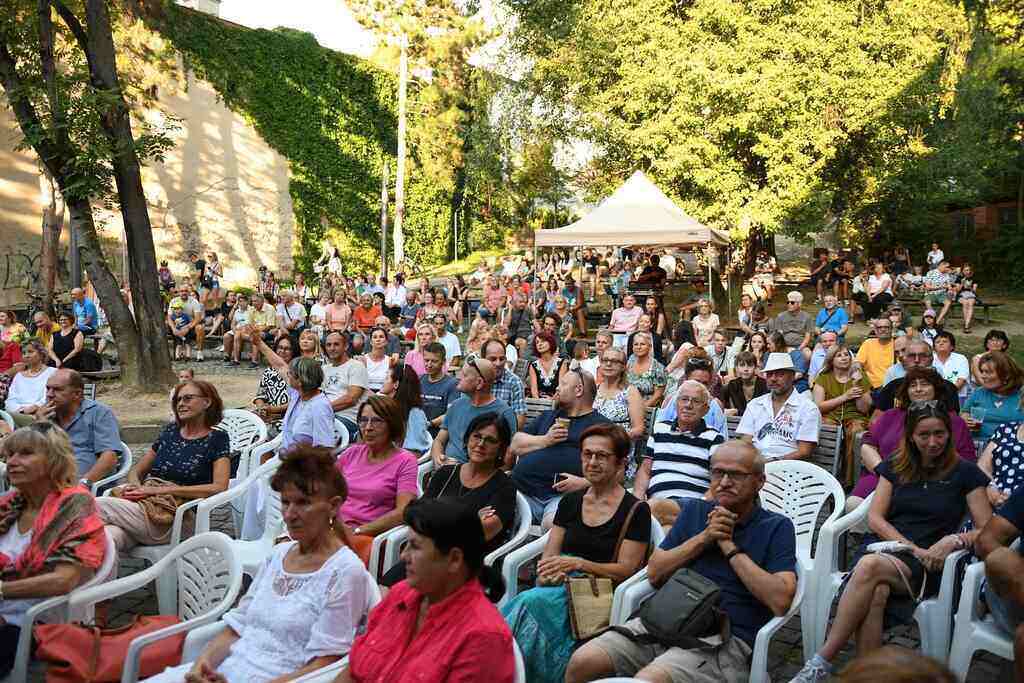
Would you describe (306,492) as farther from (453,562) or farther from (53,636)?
(53,636)

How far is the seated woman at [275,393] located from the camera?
7.00m

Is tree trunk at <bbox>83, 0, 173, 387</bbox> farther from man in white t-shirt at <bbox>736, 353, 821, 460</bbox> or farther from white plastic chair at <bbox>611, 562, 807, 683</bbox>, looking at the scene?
white plastic chair at <bbox>611, 562, 807, 683</bbox>

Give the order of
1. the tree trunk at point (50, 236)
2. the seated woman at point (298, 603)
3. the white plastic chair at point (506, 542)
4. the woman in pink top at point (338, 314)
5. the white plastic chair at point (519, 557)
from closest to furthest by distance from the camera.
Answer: the seated woman at point (298, 603)
the white plastic chair at point (519, 557)
the white plastic chair at point (506, 542)
the woman in pink top at point (338, 314)
the tree trunk at point (50, 236)

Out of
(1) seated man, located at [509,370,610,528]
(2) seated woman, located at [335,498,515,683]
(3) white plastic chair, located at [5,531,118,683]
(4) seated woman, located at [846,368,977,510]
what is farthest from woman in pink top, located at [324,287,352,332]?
(2) seated woman, located at [335,498,515,683]

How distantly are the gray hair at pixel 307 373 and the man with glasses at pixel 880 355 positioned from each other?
4.85 m

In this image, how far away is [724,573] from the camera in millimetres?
3180

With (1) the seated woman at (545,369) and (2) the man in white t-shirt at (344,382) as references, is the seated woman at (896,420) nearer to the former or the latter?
(1) the seated woman at (545,369)

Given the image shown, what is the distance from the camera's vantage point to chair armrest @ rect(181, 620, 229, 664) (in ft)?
10.1

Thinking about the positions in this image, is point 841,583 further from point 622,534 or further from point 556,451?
point 556,451

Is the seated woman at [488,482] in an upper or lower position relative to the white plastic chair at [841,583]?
upper

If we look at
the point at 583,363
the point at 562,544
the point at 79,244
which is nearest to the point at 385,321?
the point at 79,244

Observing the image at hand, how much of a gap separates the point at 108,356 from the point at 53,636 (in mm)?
12132

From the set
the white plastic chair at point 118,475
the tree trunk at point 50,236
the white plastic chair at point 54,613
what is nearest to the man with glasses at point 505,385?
the white plastic chair at point 118,475

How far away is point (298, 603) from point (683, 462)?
8.35 feet
